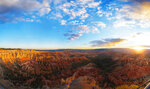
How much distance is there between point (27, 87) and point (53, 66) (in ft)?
22.0

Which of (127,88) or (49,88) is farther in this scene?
(49,88)

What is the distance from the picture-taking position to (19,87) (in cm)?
739

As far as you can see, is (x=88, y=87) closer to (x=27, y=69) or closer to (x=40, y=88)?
(x=40, y=88)

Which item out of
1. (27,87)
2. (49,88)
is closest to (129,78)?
→ (49,88)

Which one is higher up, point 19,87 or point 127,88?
point 127,88

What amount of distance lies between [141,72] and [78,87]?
8074mm

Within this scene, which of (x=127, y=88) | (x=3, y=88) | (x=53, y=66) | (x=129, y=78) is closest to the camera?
(x=127, y=88)

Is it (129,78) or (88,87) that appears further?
(129,78)

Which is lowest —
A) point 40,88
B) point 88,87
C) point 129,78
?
point 40,88

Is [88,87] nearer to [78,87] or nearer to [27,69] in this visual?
[78,87]

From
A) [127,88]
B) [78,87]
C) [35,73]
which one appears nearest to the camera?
[78,87]

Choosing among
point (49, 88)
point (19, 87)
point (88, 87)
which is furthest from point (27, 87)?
point (88, 87)

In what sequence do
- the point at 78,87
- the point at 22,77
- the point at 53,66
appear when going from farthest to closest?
the point at 53,66 < the point at 22,77 < the point at 78,87

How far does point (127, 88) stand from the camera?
5719mm
